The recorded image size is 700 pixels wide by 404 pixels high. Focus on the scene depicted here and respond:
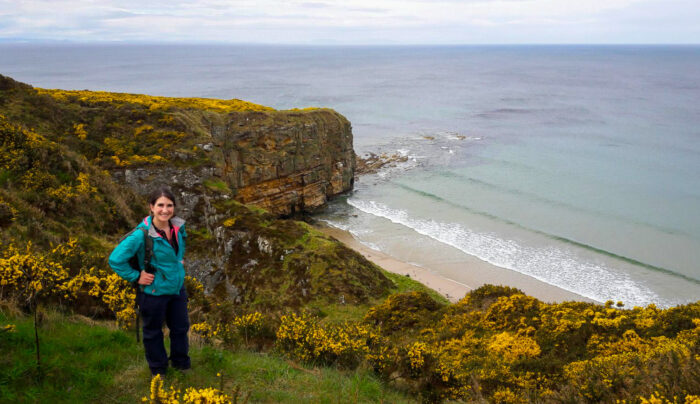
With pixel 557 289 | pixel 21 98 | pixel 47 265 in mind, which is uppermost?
pixel 21 98

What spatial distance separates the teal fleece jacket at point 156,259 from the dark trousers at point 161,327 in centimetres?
15

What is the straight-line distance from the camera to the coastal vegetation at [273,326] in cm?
614

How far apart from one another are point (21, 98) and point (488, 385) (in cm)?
2682

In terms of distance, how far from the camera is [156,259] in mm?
5582

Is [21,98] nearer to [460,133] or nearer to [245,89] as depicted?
[460,133]

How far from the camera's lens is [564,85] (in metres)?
128

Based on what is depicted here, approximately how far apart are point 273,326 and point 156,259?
5121mm

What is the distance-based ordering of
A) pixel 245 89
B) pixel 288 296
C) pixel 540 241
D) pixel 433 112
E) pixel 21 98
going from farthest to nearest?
pixel 245 89 → pixel 433 112 → pixel 540 241 → pixel 21 98 → pixel 288 296

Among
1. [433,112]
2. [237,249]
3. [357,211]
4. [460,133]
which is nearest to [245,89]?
[433,112]

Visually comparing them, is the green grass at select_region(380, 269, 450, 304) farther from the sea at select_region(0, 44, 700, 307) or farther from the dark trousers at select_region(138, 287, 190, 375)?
the dark trousers at select_region(138, 287, 190, 375)

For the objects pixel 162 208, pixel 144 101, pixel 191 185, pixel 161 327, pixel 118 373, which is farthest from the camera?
pixel 144 101

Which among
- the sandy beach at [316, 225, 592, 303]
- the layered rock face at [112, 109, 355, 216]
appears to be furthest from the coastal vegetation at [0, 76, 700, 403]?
the layered rock face at [112, 109, 355, 216]

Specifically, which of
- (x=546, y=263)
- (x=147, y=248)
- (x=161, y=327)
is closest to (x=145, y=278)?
(x=147, y=248)

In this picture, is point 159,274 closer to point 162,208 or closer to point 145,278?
point 145,278
